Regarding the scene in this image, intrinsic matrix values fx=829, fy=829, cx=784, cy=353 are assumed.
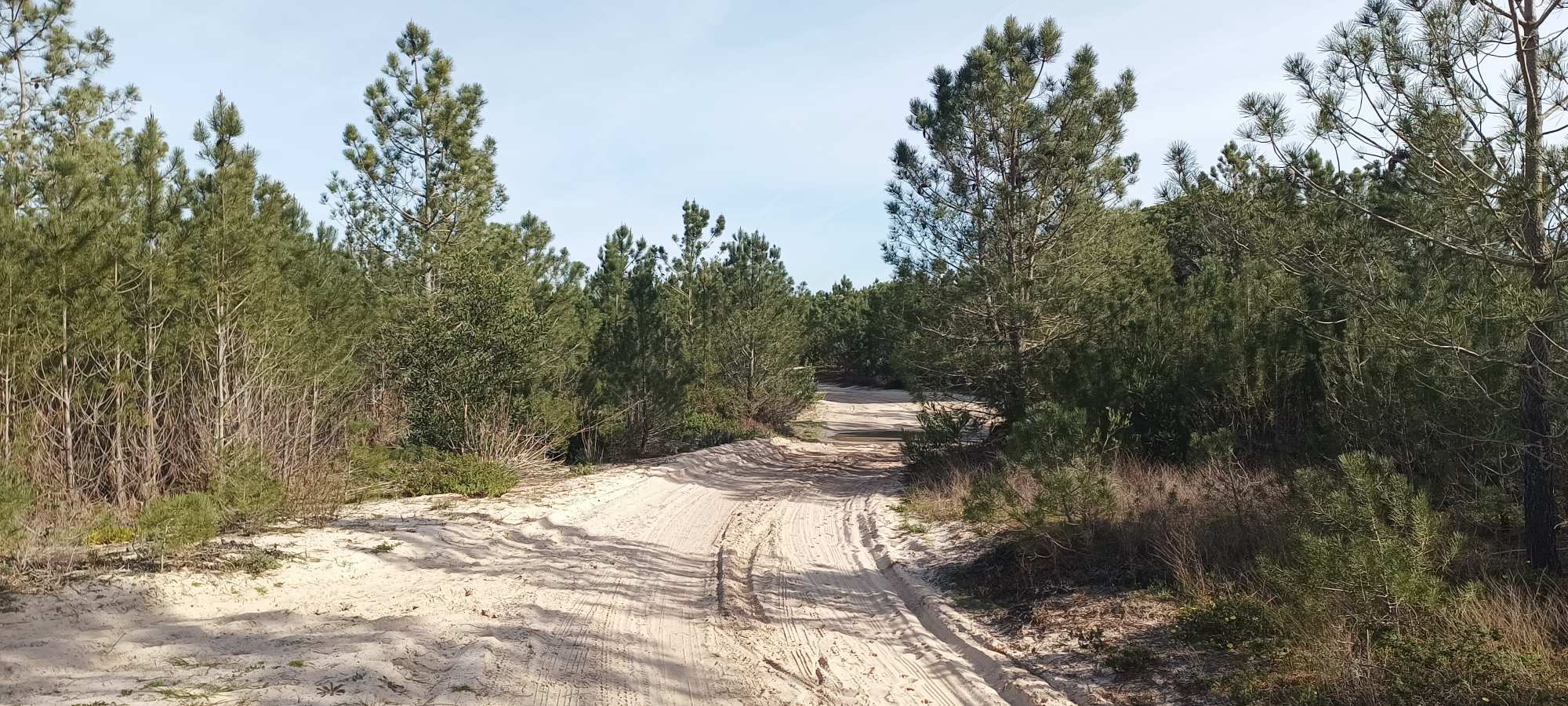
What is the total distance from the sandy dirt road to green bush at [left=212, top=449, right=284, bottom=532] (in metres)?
0.29

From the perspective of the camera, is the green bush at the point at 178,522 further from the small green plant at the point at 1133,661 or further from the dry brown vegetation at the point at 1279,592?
the small green plant at the point at 1133,661

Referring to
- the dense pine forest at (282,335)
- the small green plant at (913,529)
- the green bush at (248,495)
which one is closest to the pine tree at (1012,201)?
the small green plant at (913,529)

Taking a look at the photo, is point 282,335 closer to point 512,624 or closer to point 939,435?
point 512,624

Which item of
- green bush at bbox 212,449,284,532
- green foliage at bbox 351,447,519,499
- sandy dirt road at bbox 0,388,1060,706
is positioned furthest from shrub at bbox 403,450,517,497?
green bush at bbox 212,449,284,532

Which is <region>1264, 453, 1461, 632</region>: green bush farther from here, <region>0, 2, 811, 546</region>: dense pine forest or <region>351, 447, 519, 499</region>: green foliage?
<region>351, 447, 519, 499</region>: green foliage

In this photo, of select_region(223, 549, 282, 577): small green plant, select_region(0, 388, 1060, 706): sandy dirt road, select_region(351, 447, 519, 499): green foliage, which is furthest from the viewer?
select_region(351, 447, 519, 499): green foliage

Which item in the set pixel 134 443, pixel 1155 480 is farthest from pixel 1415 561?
pixel 134 443

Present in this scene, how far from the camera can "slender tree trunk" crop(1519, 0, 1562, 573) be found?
523cm

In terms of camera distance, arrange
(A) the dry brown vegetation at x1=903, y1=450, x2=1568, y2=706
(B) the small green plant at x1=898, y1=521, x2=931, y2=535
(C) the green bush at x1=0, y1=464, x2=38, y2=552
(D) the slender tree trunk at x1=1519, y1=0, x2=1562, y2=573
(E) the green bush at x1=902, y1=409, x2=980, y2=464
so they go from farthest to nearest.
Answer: (E) the green bush at x1=902, y1=409, x2=980, y2=464 → (B) the small green plant at x1=898, y1=521, x2=931, y2=535 → (C) the green bush at x1=0, y1=464, x2=38, y2=552 → (D) the slender tree trunk at x1=1519, y1=0, x2=1562, y2=573 → (A) the dry brown vegetation at x1=903, y1=450, x2=1568, y2=706

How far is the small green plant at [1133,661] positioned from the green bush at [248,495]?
7890mm

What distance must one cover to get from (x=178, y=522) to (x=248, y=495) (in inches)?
53.7

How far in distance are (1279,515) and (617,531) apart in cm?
750

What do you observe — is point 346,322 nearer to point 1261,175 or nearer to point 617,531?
point 617,531

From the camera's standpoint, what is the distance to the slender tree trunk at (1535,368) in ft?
17.2
